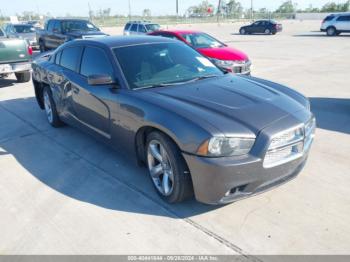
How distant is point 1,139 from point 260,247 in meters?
4.67

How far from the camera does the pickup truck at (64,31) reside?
1455cm

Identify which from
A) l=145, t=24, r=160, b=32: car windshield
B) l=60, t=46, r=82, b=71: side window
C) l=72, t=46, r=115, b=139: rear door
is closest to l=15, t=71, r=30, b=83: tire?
l=60, t=46, r=82, b=71: side window

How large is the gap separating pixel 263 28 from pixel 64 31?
78.5 ft

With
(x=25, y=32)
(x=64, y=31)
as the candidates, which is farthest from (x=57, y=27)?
(x=25, y=32)

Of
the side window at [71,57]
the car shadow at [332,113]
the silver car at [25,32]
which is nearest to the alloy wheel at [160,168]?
the side window at [71,57]

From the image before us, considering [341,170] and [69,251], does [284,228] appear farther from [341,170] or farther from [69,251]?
[69,251]

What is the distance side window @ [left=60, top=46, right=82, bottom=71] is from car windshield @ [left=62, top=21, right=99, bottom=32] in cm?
1059

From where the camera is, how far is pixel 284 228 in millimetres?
3002

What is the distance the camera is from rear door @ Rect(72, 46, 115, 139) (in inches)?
162

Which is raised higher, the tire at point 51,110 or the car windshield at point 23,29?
the car windshield at point 23,29

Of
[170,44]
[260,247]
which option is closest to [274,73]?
[170,44]

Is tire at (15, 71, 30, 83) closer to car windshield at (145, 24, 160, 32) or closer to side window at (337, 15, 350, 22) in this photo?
car windshield at (145, 24, 160, 32)

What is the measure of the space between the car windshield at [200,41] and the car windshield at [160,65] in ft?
20.9

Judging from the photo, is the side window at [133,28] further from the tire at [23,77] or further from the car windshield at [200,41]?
the tire at [23,77]
